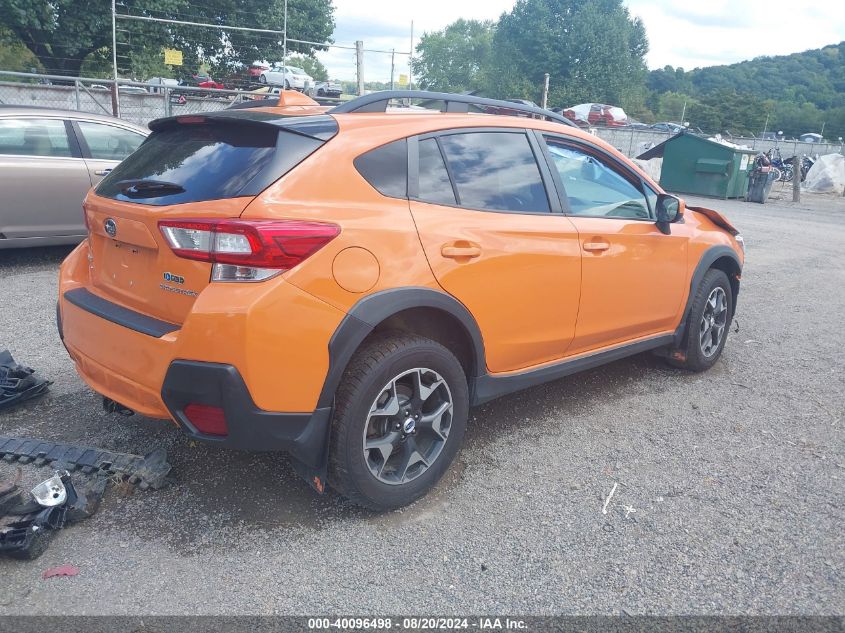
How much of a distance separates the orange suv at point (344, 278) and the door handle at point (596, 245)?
11 millimetres

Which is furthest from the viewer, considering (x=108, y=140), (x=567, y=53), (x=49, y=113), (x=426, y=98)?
(x=567, y=53)

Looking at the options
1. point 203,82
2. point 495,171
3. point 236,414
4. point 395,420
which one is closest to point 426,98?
point 495,171

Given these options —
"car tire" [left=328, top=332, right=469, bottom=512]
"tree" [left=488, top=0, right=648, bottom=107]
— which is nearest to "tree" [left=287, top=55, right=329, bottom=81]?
"car tire" [left=328, top=332, right=469, bottom=512]

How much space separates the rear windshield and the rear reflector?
2.63 ft

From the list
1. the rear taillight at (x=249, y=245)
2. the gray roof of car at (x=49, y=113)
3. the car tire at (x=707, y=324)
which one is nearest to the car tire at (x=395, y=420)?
the rear taillight at (x=249, y=245)

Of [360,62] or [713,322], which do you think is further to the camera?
[360,62]

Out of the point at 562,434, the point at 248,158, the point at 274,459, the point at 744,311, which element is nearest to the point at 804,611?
the point at 562,434

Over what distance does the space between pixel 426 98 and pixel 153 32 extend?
14.5 m

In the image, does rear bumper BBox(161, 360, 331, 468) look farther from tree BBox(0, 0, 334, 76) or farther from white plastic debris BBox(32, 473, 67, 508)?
tree BBox(0, 0, 334, 76)

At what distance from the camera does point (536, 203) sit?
3639 mm

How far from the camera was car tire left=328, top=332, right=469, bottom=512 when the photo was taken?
281cm

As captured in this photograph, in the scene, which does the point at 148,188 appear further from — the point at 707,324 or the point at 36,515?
the point at 707,324

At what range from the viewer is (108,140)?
24.2 ft

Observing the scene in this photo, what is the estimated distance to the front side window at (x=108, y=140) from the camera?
23.7 feet
